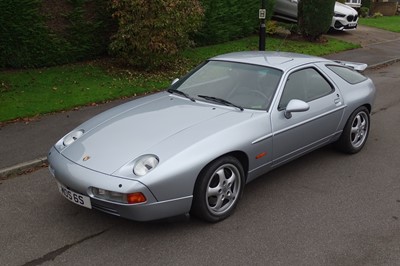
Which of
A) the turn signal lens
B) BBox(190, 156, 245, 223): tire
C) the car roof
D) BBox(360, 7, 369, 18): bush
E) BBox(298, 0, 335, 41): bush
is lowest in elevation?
BBox(360, 7, 369, 18): bush

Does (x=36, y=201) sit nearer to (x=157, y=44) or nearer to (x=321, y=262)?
(x=321, y=262)

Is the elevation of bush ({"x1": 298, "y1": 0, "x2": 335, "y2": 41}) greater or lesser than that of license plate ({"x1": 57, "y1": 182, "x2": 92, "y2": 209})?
lesser

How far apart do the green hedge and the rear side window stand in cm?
655

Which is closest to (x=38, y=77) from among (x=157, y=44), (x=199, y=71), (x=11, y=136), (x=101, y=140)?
(x=157, y=44)

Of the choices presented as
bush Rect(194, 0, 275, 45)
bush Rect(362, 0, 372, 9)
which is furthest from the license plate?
bush Rect(362, 0, 372, 9)

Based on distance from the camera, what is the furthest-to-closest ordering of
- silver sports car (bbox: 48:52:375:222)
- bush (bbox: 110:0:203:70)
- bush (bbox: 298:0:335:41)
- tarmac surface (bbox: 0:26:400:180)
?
1. bush (bbox: 298:0:335:41)
2. bush (bbox: 110:0:203:70)
3. tarmac surface (bbox: 0:26:400:180)
4. silver sports car (bbox: 48:52:375:222)

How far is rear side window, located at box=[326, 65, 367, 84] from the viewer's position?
554cm

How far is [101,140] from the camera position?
4.04 meters

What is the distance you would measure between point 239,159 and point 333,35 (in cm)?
1448

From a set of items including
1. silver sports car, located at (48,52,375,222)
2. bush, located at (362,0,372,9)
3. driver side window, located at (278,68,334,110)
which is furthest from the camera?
bush, located at (362,0,372,9)

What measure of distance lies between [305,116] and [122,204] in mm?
2270

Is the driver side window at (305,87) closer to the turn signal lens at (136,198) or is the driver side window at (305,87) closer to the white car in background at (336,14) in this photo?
the turn signal lens at (136,198)

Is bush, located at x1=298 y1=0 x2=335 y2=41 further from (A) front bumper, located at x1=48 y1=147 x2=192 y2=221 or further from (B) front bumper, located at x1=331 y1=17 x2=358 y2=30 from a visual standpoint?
(A) front bumper, located at x1=48 y1=147 x2=192 y2=221

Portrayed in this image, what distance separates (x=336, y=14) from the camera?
16.9 m
